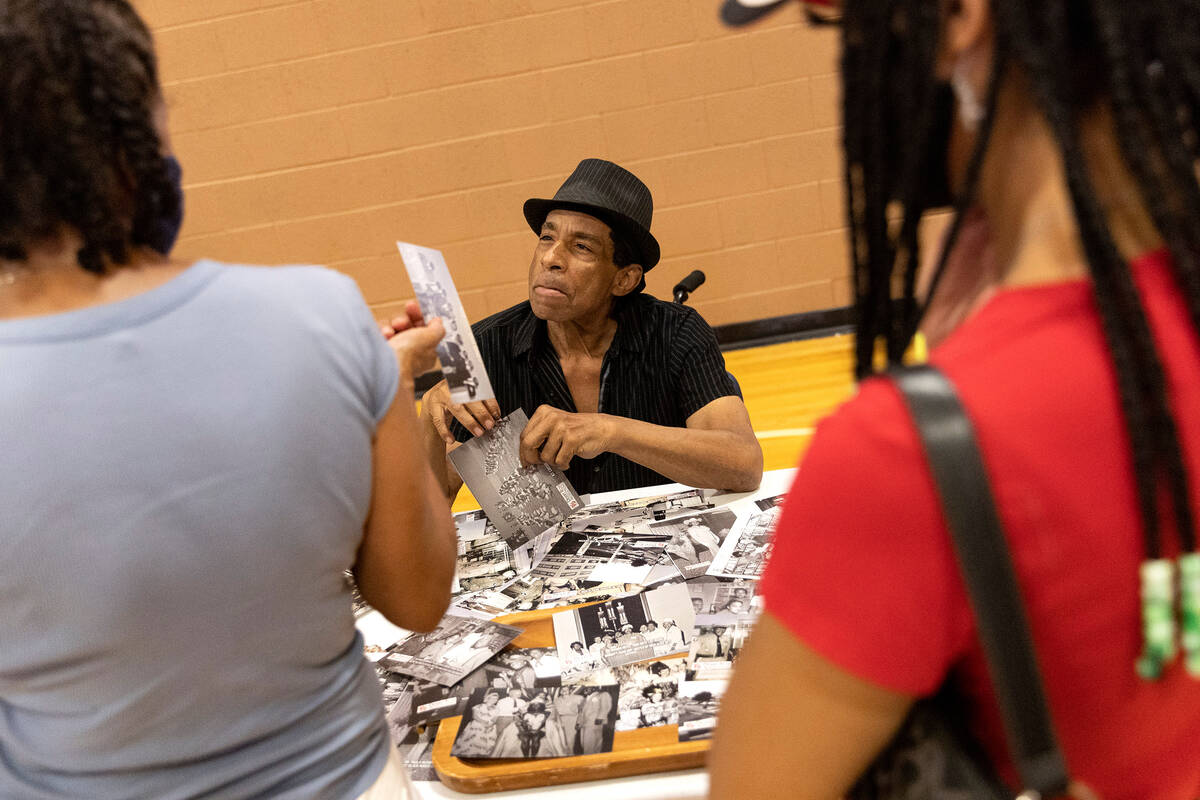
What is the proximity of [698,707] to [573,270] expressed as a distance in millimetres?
1422

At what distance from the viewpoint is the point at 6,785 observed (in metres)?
0.81

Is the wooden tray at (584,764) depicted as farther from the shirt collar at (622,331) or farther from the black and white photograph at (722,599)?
the shirt collar at (622,331)

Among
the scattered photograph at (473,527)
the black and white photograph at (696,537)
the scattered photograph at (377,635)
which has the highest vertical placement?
the scattered photograph at (377,635)

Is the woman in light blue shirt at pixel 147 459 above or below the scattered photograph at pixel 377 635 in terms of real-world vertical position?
above

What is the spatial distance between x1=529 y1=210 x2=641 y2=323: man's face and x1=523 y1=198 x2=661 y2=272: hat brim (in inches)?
0.7

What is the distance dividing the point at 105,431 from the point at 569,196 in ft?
5.75

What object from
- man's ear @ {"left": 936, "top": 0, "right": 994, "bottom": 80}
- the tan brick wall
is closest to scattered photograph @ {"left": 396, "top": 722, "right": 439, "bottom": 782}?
man's ear @ {"left": 936, "top": 0, "right": 994, "bottom": 80}

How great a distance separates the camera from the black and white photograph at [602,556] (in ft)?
5.02

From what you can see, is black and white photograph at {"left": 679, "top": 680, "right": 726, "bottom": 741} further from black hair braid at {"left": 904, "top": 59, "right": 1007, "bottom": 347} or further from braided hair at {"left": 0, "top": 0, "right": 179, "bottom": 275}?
braided hair at {"left": 0, "top": 0, "right": 179, "bottom": 275}

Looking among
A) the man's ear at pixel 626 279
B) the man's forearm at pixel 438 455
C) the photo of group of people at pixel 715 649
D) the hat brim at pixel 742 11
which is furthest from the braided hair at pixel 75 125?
the man's ear at pixel 626 279

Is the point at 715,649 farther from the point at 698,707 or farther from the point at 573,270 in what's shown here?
the point at 573,270

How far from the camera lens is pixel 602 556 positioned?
5.28 feet

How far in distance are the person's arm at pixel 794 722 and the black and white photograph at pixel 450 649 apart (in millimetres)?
758

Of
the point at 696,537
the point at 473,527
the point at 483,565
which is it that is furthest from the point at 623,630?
the point at 473,527
